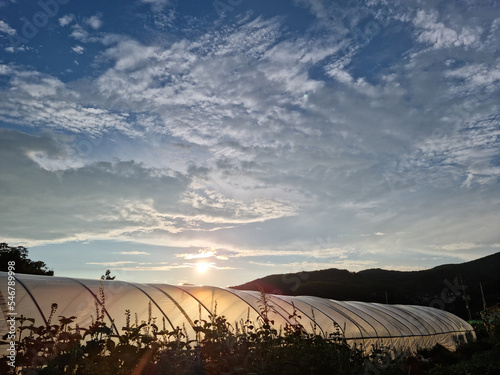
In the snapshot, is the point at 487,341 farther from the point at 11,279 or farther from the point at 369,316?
the point at 11,279

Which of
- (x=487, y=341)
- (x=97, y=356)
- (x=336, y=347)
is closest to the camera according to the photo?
(x=97, y=356)

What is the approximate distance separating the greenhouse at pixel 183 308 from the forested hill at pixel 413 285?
30.9 meters

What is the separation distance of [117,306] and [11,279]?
8.30 ft

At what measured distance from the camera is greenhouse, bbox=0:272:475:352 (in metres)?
8.84

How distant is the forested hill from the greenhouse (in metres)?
30.9

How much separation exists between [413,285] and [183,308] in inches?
2293

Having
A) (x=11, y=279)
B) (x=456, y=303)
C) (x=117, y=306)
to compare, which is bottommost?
(x=456, y=303)

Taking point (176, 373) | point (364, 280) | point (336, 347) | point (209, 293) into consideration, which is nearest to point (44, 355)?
point (176, 373)

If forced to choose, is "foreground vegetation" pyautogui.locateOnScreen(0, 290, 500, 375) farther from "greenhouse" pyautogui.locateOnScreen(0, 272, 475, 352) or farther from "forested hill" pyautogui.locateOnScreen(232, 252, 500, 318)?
"forested hill" pyautogui.locateOnScreen(232, 252, 500, 318)

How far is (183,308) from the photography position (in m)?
11.0

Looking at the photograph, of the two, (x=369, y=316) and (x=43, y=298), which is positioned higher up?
(x=43, y=298)

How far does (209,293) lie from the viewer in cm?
1255

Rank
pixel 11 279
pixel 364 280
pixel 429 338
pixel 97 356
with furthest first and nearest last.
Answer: pixel 364 280
pixel 429 338
pixel 11 279
pixel 97 356

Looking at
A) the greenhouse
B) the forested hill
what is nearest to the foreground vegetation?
the greenhouse
